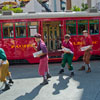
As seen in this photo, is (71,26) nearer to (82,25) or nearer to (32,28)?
(82,25)

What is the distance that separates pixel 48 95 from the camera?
550 cm

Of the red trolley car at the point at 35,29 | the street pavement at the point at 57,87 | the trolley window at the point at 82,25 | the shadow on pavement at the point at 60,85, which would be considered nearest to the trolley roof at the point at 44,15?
the red trolley car at the point at 35,29

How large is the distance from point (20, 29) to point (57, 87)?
4.65 meters

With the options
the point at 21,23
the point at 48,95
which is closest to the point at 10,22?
the point at 21,23

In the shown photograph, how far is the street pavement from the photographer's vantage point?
538 centimetres

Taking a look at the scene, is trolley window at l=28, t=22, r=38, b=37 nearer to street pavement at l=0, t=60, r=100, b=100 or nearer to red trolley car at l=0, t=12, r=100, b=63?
red trolley car at l=0, t=12, r=100, b=63

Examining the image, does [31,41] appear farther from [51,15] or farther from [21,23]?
[51,15]

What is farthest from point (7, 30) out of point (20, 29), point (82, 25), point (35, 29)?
point (82, 25)

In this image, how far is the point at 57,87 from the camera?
620 centimetres

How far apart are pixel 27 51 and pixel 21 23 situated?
1536mm

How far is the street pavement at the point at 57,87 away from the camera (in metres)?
5.38

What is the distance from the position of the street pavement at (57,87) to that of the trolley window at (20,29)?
8.50 ft

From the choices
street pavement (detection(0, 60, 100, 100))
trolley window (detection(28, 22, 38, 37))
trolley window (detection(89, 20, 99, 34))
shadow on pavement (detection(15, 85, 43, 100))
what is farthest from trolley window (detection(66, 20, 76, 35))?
shadow on pavement (detection(15, 85, 43, 100))

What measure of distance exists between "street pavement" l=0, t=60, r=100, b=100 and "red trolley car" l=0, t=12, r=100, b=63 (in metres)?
2.16
